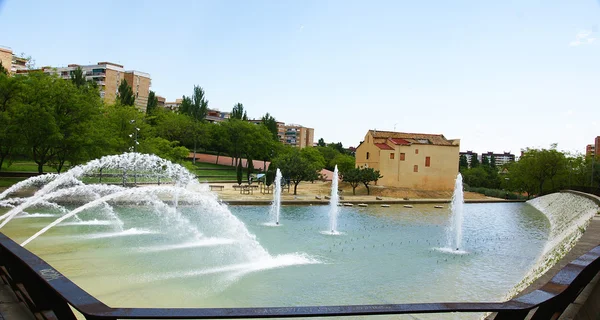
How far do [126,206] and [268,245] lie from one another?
11.5 metres

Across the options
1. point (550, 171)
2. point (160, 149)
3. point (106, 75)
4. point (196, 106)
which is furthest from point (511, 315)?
point (106, 75)

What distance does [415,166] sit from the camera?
45.9m

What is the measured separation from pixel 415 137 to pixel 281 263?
4186 cm

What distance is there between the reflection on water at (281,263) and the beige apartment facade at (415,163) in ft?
80.7

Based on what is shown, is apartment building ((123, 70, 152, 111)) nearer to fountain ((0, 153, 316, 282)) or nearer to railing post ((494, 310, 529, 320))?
fountain ((0, 153, 316, 282))

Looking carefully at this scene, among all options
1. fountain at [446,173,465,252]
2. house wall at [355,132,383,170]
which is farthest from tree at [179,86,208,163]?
fountain at [446,173,465,252]

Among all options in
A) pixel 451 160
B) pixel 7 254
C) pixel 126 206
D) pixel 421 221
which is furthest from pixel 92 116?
pixel 451 160

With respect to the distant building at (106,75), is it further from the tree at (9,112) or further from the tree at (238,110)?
the tree at (9,112)

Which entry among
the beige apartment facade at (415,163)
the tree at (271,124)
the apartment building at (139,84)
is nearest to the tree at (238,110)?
the tree at (271,124)

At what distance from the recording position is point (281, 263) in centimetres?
1222

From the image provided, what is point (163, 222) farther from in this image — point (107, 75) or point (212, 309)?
point (107, 75)

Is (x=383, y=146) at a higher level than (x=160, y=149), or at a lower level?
higher

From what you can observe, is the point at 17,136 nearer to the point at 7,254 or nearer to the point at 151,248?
the point at 151,248

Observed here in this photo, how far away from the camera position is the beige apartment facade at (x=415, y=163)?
150ft
